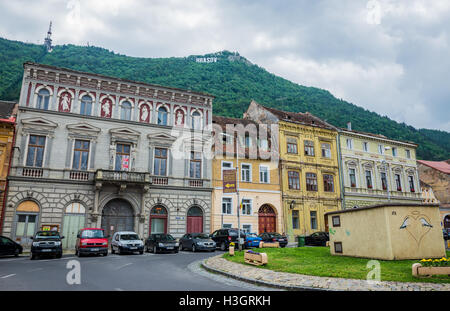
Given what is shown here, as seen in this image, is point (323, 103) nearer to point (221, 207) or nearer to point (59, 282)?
point (221, 207)

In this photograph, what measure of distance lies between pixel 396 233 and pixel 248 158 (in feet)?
71.3

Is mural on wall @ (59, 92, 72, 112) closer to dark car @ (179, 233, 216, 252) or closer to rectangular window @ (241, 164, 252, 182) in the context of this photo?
dark car @ (179, 233, 216, 252)

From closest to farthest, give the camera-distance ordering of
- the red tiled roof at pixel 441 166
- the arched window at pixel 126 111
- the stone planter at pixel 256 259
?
the stone planter at pixel 256 259, the arched window at pixel 126 111, the red tiled roof at pixel 441 166

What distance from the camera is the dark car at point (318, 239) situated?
30.5m

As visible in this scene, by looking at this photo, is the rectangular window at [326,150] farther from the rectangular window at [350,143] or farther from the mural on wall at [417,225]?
the mural on wall at [417,225]

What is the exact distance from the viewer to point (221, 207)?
34.0 meters

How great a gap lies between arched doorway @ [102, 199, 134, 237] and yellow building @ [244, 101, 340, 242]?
16873 millimetres

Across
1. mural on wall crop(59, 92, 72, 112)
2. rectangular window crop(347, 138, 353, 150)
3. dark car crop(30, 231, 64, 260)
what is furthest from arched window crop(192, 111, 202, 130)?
rectangular window crop(347, 138, 353, 150)

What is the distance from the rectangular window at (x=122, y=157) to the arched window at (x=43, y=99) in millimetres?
7044

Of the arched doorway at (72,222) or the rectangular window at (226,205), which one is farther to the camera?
the rectangular window at (226,205)

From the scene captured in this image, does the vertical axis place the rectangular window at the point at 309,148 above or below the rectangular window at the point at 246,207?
above

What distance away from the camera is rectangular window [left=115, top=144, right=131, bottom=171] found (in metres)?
31.0

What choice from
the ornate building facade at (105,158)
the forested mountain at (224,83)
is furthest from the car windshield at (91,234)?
the forested mountain at (224,83)
